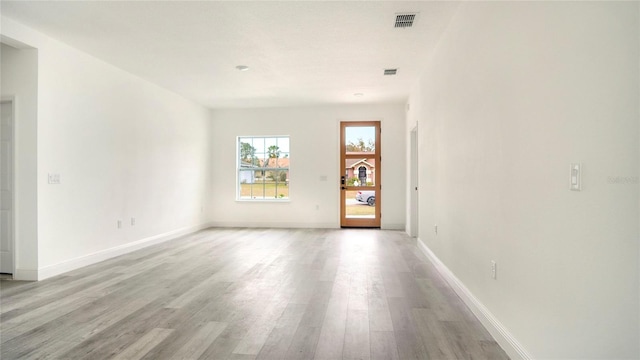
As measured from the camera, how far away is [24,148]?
3.97 metres

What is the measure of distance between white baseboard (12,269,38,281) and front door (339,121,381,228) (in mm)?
5498

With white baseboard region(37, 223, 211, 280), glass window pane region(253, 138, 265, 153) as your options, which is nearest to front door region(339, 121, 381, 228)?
glass window pane region(253, 138, 265, 153)

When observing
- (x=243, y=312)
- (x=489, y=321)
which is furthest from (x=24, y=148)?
(x=489, y=321)

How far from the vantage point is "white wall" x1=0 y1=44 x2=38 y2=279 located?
3.94 meters

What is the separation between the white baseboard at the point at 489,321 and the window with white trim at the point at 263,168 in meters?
4.94

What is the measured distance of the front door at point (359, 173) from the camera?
7.99 metres

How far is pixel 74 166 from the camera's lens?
14.5ft

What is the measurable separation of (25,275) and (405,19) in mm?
4909

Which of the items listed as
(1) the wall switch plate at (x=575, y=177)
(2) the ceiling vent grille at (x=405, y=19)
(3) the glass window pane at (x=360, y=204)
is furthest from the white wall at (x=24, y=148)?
(3) the glass window pane at (x=360, y=204)

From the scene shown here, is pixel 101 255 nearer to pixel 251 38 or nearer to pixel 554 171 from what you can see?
pixel 251 38

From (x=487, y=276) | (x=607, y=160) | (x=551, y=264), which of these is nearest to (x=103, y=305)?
(x=487, y=276)

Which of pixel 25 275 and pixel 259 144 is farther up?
pixel 259 144

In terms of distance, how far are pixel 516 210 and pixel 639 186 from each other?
2.93ft

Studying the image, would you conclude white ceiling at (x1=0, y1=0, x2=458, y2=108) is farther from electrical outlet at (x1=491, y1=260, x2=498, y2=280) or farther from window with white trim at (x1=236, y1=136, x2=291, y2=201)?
electrical outlet at (x1=491, y1=260, x2=498, y2=280)
